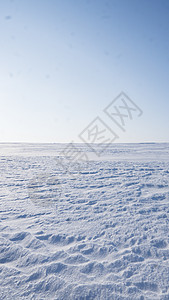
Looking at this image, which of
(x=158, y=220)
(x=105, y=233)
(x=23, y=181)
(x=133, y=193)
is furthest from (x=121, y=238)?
(x=23, y=181)

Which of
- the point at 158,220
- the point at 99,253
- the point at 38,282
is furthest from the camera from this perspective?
the point at 158,220

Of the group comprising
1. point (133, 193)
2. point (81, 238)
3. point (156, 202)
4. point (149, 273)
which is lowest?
point (149, 273)

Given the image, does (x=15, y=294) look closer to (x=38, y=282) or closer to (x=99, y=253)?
(x=38, y=282)

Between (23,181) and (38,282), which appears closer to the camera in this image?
(38,282)

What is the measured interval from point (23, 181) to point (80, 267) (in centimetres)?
481

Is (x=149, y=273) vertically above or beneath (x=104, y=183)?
beneath

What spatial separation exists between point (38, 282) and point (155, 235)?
79.3 inches

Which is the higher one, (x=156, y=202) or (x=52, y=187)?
(x=52, y=187)

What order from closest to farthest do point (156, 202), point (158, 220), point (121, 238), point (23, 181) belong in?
point (121, 238)
point (158, 220)
point (156, 202)
point (23, 181)

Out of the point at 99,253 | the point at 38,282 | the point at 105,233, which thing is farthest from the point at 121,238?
the point at 38,282

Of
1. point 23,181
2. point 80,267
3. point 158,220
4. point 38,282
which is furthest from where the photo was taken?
point 23,181

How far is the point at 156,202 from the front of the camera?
4.55 metres

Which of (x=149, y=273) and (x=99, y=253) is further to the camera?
(x=99, y=253)

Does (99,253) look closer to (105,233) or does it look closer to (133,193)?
(105,233)
